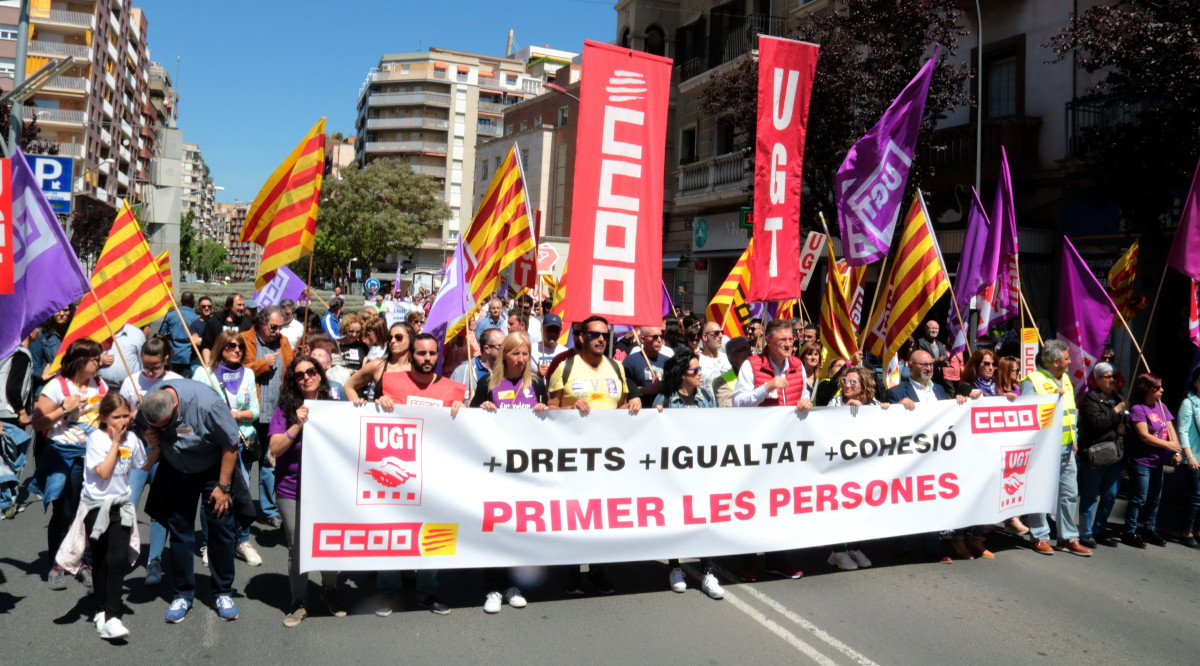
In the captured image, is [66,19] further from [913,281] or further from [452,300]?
[913,281]

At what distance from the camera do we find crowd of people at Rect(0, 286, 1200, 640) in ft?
16.8

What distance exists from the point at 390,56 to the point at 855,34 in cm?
8567

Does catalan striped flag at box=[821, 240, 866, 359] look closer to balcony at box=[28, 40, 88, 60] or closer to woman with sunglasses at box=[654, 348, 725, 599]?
woman with sunglasses at box=[654, 348, 725, 599]

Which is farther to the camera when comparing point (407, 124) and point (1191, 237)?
point (407, 124)

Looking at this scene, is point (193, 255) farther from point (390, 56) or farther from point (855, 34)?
point (855, 34)

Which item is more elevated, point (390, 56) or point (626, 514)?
point (390, 56)

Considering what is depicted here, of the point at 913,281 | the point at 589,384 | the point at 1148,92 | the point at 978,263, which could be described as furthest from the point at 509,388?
the point at 1148,92

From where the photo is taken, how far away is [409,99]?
89.9 meters

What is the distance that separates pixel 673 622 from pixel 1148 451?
4663mm

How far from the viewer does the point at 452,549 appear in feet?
18.1

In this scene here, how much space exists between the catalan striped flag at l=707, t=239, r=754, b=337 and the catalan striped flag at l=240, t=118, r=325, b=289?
14.2ft

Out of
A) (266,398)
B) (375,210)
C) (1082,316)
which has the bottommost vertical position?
(266,398)

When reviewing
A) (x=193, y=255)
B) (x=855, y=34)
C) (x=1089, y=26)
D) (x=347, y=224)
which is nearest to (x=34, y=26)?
(x=347, y=224)

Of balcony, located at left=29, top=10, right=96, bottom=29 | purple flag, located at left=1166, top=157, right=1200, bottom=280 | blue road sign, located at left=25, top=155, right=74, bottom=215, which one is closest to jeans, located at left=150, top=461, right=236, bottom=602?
Answer: purple flag, located at left=1166, top=157, right=1200, bottom=280
